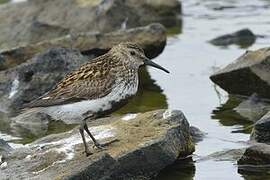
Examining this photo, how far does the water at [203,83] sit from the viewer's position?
9805 millimetres

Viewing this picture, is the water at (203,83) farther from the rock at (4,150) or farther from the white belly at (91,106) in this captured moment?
the rock at (4,150)

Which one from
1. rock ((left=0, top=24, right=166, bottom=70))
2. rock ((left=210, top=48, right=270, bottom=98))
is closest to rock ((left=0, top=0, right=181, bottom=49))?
rock ((left=0, top=24, right=166, bottom=70))

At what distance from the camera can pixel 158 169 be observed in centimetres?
913

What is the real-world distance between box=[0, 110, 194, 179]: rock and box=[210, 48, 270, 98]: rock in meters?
2.53

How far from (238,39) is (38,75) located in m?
4.50

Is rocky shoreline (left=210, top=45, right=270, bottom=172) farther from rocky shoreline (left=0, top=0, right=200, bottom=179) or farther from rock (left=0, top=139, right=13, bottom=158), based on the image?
rock (left=0, top=139, right=13, bottom=158)

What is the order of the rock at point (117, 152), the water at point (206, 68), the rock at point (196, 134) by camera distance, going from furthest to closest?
the rock at point (196, 134) < the water at point (206, 68) < the rock at point (117, 152)

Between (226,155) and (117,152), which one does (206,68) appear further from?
(117,152)

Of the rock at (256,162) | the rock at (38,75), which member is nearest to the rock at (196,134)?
the rock at (256,162)

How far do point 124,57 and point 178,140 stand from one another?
1031 millimetres

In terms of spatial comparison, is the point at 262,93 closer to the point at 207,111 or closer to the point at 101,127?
the point at 207,111

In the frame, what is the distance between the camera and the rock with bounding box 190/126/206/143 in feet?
34.9

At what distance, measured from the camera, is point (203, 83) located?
13.5 m

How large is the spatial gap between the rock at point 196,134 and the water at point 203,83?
0.07 metres
